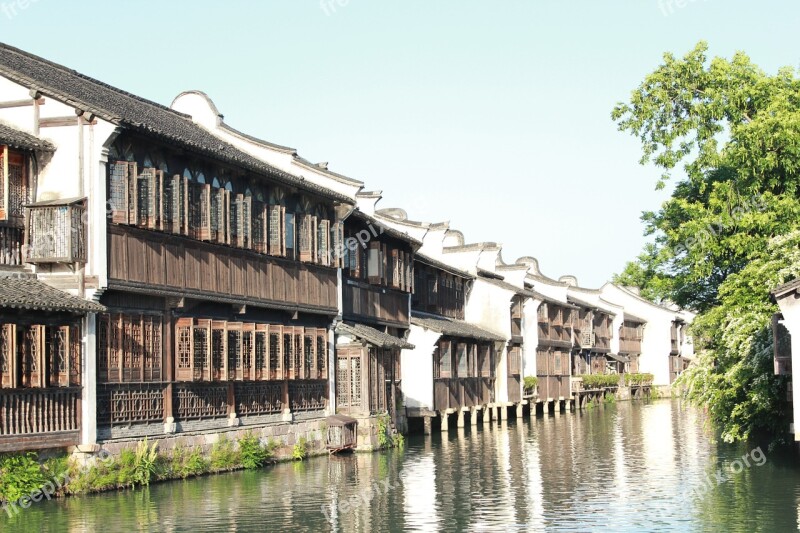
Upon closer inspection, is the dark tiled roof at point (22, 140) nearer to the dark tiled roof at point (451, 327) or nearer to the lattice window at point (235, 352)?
the lattice window at point (235, 352)

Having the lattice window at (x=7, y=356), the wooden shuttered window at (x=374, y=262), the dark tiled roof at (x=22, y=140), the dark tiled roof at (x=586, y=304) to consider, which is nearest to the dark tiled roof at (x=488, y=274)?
the dark tiled roof at (x=586, y=304)

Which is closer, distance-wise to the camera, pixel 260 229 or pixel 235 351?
pixel 235 351

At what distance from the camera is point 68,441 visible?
26.1m

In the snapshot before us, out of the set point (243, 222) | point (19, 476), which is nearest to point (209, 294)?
point (243, 222)

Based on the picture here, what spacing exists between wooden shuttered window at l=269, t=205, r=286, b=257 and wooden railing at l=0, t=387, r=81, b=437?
9923 millimetres

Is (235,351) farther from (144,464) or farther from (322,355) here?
(322,355)

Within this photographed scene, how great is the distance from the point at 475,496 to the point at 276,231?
11.5m

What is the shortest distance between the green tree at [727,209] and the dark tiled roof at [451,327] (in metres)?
10.5

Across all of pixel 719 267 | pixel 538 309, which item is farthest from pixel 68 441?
pixel 538 309

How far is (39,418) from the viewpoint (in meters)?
25.2

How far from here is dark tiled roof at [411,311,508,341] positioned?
51.2m

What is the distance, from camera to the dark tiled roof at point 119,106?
27.1 m

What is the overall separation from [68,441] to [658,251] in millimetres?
25597

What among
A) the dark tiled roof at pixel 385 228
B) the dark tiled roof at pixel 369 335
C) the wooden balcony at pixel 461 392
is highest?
the dark tiled roof at pixel 385 228
